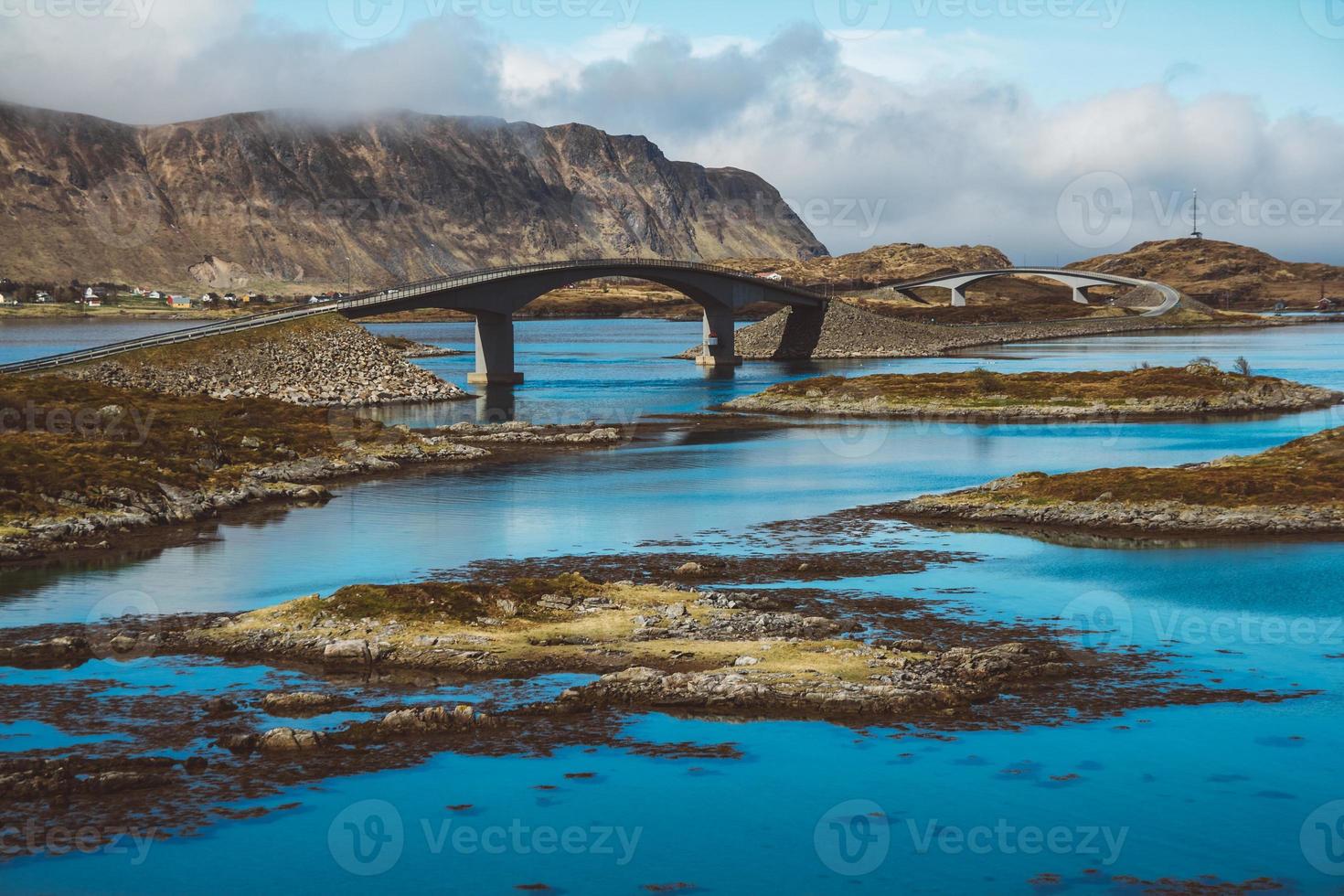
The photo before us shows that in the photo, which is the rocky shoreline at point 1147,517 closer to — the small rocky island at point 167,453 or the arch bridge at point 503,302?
the small rocky island at point 167,453

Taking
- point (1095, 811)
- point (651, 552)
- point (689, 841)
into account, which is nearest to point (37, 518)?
point (651, 552)

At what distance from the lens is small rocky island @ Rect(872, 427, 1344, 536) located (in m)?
48.4

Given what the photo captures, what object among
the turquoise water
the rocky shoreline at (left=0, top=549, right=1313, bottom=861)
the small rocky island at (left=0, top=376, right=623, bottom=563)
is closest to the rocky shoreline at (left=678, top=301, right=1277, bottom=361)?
the small rocky island at (left=0, top=376, right=623, bottom=563)

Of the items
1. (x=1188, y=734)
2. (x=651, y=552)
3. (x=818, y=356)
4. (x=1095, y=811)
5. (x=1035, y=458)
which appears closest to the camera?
(x=1095, y=811)

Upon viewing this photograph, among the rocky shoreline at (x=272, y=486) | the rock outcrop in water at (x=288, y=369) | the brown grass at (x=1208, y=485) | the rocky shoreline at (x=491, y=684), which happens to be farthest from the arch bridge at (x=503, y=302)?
the brown grass at (x=1208, y=485)

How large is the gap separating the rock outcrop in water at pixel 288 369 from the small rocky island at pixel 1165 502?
59.2 meters

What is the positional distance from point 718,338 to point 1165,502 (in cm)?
11344

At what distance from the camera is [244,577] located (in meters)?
41.7

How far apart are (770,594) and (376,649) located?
11.7 meters

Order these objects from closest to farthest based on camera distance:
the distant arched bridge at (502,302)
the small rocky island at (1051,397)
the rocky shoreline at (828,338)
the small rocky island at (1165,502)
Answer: the small rocky island at (1165,502) < the small rocky island at (1051,397) < the distant arched bridge at (502,302) < the rocky shoreline at (828,338)

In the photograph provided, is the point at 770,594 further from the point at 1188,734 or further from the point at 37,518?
the point at 37,518

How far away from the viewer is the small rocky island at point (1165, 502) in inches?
1906

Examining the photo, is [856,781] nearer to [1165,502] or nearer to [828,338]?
[1165,502]

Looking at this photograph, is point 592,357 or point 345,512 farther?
point 592,357
